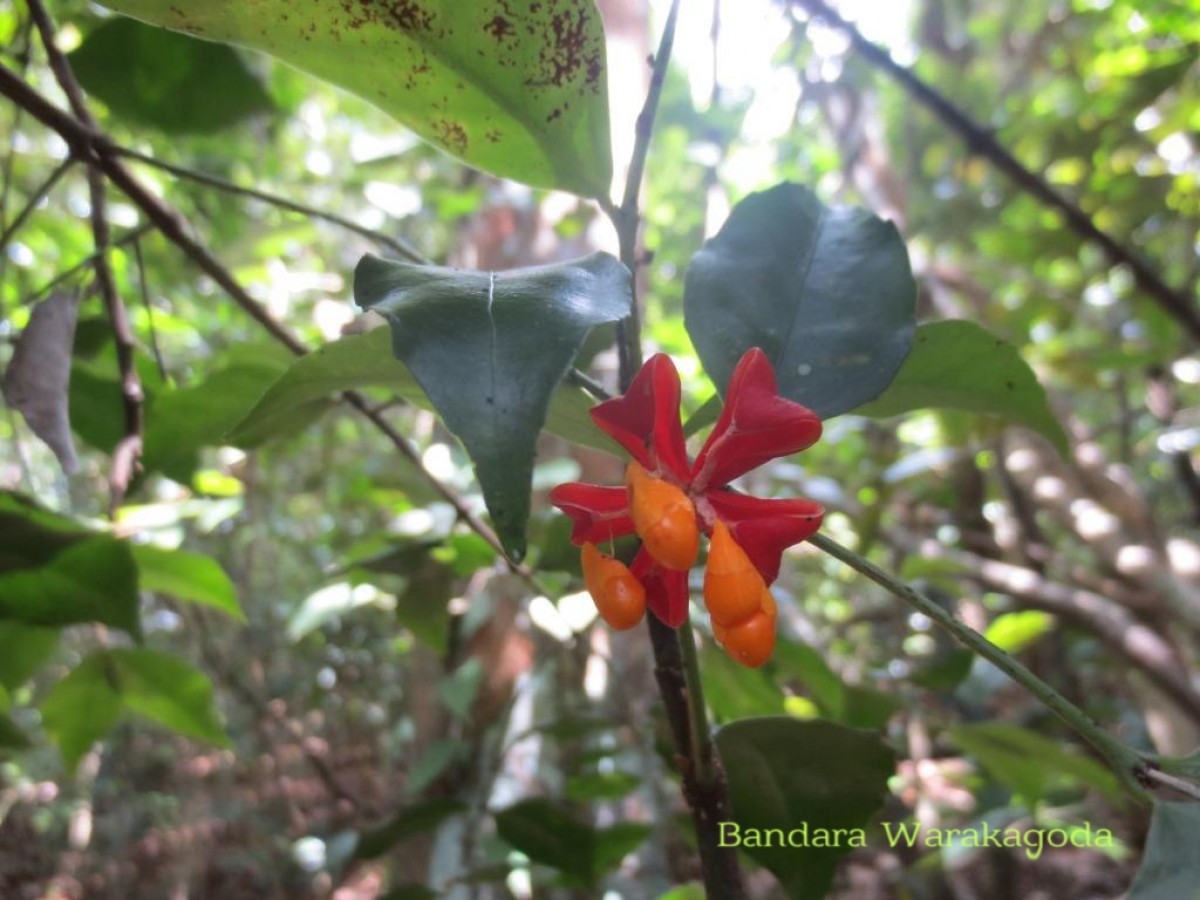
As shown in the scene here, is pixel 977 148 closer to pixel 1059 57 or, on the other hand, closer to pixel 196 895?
pixel 1059 57

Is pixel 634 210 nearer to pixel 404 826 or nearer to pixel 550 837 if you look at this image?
pixel 550 837

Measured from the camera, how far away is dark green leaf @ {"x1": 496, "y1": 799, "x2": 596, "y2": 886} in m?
0.74

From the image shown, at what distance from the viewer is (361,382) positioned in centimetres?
41

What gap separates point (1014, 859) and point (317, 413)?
61.6 inches

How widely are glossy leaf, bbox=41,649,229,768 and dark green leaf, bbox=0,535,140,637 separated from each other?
0.12 m

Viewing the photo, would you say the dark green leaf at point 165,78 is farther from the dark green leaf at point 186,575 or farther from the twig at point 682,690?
the twig at point 682,690

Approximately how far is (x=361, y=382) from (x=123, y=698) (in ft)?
1.81

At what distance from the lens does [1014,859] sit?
1.56 metres

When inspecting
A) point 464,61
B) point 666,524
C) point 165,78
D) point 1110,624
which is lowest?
point 666,524

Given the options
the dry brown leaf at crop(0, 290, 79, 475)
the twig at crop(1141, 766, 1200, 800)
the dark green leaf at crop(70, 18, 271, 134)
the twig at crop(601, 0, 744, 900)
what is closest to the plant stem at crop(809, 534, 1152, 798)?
the twig at crop(1141, 766, 1200, 800)

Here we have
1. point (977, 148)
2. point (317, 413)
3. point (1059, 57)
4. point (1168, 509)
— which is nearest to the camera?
point (317, 413)

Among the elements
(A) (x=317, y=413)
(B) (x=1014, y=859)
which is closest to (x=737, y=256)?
(A) (x=317, y=413)

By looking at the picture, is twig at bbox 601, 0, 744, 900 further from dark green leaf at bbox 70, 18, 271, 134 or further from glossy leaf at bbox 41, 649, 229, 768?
dark green leaf at bbox 70, 18, 271, 134

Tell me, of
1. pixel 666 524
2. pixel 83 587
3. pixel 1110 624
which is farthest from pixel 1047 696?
pixel 1110 624
